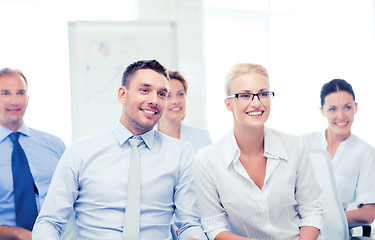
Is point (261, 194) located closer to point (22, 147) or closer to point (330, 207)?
point (330, 207)

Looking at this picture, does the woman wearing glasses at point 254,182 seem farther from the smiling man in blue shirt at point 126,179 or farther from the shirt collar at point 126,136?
the shirt collar at point 126,136

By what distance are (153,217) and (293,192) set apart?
2.15 feet

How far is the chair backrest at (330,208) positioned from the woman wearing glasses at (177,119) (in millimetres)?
1024

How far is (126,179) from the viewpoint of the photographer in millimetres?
1878

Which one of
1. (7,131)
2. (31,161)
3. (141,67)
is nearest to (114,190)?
(141,67)

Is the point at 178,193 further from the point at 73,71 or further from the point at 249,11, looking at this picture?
the point at 249,11

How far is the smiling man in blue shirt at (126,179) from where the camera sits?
1.83m

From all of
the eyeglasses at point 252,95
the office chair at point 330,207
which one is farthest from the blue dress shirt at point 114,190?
the office chair at point 330,207

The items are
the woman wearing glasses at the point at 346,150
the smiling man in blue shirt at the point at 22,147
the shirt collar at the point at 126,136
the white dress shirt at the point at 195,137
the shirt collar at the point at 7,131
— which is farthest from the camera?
the white dress shirt at the point at 195,137

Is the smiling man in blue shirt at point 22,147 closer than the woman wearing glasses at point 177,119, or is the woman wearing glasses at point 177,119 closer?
the smiling man in blue shirt at point 22,147

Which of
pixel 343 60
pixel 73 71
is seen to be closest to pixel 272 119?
pixel 343 60

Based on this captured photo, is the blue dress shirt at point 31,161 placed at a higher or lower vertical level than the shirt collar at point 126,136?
lower

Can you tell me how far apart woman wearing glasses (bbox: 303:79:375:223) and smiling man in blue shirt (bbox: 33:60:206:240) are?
3.72ft

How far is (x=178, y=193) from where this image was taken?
1957mm
